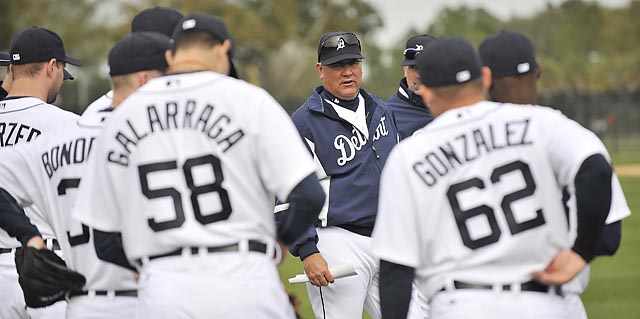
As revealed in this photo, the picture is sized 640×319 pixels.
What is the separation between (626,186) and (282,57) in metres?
39.4

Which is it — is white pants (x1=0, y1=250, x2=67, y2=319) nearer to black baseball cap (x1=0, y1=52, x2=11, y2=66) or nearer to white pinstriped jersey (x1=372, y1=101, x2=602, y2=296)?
black baseball cap (x1=0, y1=52, x2=11, y2=66)

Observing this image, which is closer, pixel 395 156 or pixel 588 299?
pixel 395 156

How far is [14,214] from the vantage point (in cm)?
519

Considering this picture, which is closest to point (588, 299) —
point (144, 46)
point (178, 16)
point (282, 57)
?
point (178, 16)

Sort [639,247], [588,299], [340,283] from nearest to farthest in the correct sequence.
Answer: [340,283] < [588,299] < [639,247]

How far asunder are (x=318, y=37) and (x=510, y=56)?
2250 inches

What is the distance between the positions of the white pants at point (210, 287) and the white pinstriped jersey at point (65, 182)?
56cm

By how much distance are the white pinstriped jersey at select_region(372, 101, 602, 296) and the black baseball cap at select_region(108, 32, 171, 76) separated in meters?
1.18

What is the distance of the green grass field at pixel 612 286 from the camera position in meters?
10.5

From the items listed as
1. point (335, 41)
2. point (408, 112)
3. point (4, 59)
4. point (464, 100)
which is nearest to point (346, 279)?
point (408, 112)

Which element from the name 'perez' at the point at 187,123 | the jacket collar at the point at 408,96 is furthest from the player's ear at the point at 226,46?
the jacket collar at the point at 408,96

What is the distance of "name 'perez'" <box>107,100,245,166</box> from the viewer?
4.18 m

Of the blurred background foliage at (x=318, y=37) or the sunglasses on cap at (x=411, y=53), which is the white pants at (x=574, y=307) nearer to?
the sunglasses on cap at (x=411, y=53)

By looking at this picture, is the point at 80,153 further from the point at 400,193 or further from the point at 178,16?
the point at 400,193
